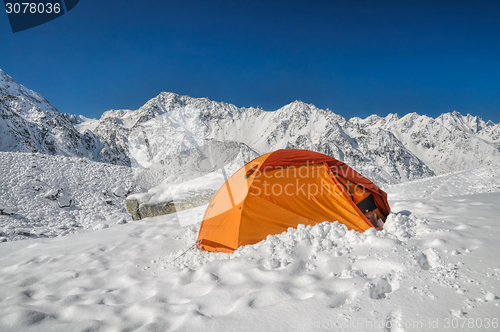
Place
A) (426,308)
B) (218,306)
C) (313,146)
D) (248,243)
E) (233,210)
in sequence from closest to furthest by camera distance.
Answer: (426,308) < (218,306) < (248,243) < (233,210) < (313,146)

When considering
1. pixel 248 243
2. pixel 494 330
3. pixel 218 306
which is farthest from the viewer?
pixel 248 243

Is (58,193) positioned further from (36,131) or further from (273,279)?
(36,131)

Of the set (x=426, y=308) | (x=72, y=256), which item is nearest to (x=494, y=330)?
(x=426, y=308)

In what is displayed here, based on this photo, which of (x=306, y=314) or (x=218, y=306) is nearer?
(x=306, y=314)

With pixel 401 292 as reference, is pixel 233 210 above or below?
above

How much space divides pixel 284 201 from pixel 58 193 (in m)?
15.2

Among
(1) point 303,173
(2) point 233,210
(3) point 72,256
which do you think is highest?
(1) point 303,173

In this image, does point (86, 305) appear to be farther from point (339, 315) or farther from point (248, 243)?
point (339, 315)

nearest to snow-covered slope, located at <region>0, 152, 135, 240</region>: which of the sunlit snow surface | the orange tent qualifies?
the sunlit snow surface

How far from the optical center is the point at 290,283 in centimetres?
313

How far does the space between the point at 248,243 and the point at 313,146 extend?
605 feet

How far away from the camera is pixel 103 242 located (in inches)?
236

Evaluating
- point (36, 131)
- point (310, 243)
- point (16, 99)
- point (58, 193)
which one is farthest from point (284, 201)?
point (16, 99)

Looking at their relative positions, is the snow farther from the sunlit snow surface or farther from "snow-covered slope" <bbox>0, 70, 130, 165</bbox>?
"snow-covered slope" <bbox>0, 70, 130, 165</bbox>
